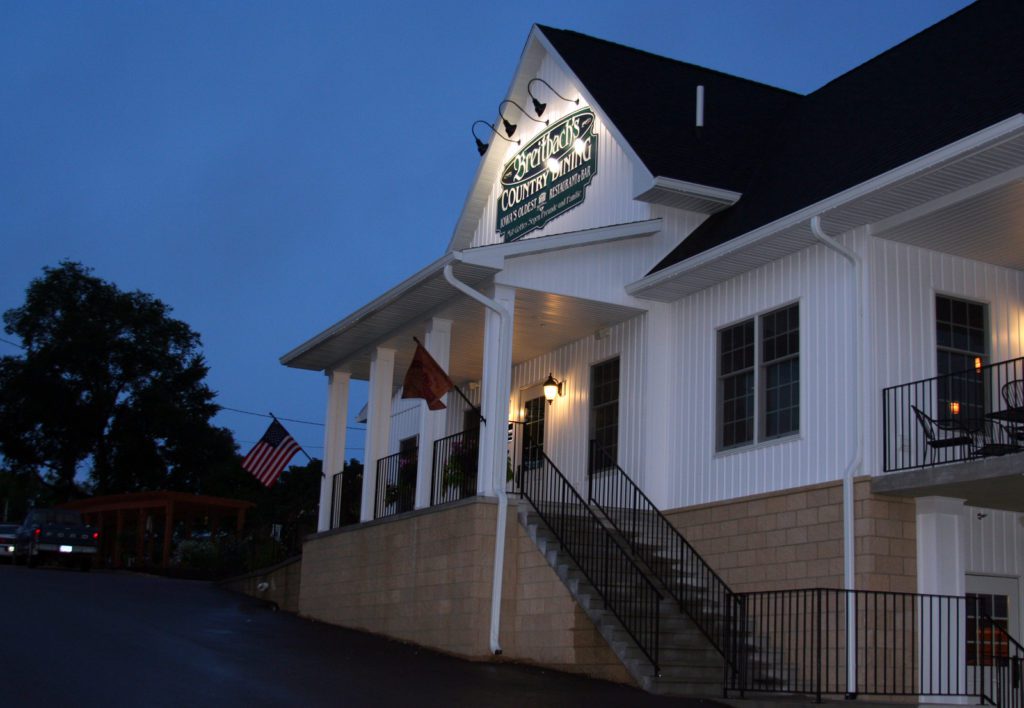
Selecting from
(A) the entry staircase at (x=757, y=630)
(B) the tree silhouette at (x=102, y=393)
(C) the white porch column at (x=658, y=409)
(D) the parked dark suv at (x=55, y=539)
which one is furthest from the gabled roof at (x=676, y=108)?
(B) the tree silhouette at (x=102, y=393)

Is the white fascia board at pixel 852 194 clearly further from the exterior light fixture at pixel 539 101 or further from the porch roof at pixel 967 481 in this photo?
the exterior light fixture at pixel 539 101

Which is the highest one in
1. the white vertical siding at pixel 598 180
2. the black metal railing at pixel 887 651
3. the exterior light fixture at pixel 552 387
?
the white vertical siding at pixel 598 180

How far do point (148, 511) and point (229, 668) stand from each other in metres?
26.1

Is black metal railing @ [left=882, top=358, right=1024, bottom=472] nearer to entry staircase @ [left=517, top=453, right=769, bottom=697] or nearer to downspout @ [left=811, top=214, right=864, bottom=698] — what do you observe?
downspout @ [left=811, top=214, right=864, bottom=698]

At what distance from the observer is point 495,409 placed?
16.4 metres

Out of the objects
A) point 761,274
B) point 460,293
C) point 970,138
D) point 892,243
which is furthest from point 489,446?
point 970,138

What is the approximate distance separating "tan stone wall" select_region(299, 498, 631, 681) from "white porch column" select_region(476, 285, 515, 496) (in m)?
0.40

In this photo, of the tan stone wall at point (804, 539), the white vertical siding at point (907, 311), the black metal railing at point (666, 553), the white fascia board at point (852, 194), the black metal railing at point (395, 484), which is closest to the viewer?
the white fascia board at point (852, 194)

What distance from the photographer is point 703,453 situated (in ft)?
53.6

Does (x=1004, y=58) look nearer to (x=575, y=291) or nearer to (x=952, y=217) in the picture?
(x=952, y=217)

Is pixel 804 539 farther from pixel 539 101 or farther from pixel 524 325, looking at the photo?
pixel 539 101

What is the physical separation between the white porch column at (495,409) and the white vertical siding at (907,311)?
4.70 m

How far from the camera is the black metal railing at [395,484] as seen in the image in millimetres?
19406

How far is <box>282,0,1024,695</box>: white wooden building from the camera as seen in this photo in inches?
534
